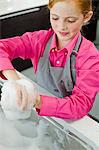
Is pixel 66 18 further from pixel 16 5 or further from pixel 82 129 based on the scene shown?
pixel 16 5

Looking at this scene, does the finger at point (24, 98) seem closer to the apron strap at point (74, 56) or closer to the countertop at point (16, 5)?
the apron strap at point (74, 56)

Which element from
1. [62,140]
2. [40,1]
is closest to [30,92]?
[62,140]

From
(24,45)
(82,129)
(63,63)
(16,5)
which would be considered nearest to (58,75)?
(63,63)

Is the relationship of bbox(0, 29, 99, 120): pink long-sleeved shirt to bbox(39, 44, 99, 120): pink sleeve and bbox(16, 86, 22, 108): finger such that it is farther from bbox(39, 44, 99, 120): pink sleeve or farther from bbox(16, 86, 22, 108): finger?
bbox(16, 86, 22, 108): finger

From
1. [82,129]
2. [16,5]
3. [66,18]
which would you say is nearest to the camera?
[82,129]

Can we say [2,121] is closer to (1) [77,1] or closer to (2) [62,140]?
(2) [62,140]

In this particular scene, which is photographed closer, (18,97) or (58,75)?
(18,97)

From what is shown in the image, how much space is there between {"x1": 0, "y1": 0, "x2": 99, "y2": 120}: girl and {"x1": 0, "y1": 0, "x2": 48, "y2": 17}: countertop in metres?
0.59

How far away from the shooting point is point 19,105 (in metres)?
0.86

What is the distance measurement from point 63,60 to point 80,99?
0.24 m

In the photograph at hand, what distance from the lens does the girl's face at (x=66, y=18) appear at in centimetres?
105

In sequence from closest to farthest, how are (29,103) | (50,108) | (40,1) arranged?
(29,103) → (50,108) → (40,1)

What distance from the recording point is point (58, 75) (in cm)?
124

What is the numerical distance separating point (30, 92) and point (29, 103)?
0.10ft
